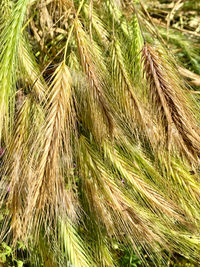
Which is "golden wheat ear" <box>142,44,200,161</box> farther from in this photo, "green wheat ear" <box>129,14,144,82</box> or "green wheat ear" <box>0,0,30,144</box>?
"green wheat ear" <box>0,0,30,144</box>

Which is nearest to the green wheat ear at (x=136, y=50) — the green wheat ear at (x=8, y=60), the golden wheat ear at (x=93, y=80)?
the golden wheat ear at (x=93, y=80)

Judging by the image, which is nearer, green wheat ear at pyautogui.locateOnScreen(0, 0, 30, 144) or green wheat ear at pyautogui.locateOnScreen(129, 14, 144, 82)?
green wheat ear at pyautogui.locateOnScreen(0, 0, 30, 144)

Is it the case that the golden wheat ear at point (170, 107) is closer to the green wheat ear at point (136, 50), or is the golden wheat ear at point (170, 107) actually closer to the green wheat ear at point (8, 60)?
the green wheat ear at point (136, 50)

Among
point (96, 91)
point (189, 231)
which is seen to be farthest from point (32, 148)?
point (189, 231)

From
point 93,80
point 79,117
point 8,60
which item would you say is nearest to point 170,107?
point 93,80

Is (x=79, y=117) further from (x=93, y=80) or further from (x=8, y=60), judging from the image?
(x=8, y=60)

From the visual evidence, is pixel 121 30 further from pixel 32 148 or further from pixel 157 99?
pixel 32 148

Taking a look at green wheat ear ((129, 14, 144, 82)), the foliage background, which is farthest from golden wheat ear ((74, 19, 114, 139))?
green wheat ear ((129, 14, 144, 82))

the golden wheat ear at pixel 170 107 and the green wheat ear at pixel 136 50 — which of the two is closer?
the golden wheat ear at pixel 170 107

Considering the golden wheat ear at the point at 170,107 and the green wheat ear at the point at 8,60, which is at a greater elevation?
the green wheat ear at the point at 8,60
